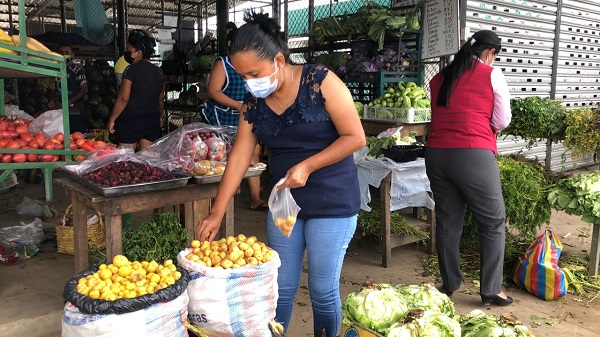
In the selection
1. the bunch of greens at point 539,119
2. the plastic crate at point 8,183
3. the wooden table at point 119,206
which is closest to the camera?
the wooden table at point 119,206

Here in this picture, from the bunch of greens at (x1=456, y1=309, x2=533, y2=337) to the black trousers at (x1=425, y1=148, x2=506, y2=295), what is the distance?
5.33ft

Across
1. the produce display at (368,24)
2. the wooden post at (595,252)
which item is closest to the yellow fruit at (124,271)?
the wooden post at (595,252)

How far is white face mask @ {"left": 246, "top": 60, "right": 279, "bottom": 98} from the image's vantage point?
7.59ft

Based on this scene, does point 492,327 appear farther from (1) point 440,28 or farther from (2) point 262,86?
(1) point 440,28

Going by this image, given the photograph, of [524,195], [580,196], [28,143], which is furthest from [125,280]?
[580,196]

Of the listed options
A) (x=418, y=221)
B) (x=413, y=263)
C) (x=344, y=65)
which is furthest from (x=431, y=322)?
(x=344, y=65)

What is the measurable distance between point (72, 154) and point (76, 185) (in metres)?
1.27

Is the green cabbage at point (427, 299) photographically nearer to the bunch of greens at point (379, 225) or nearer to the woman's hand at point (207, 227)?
the woman's hand at point (207, 227)

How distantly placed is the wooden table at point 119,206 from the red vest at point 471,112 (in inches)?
68.2

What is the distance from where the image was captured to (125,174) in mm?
3129

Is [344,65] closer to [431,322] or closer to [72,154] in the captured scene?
[72,154]

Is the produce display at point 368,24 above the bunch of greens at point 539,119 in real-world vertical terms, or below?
above

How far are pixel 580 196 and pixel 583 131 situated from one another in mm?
837

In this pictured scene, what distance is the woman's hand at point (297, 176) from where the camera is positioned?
2.26 metres
